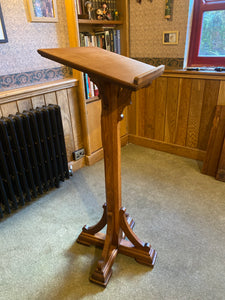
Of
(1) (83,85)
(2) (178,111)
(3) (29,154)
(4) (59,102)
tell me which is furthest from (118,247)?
(2) (178,111)

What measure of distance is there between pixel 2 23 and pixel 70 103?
86 cm

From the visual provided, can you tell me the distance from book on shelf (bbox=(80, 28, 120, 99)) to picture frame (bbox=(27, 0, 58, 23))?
0.33m

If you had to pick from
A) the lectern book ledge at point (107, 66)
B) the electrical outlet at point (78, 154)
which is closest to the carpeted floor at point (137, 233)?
the electrical outlet at point (78, 154)

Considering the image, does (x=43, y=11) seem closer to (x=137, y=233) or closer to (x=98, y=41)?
(x=98, y=41)

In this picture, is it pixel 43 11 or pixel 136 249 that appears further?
pixel 43 11

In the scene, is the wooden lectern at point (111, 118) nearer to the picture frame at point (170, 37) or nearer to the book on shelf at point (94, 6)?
the book on shelf at point (94, 6)

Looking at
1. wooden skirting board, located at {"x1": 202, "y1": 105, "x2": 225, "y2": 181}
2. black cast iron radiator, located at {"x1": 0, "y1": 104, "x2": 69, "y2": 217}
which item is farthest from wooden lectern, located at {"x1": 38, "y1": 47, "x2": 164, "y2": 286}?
wooden skirting board, located at {"x1": 202, "y1": 105, "x2": 225, "y2": 181}

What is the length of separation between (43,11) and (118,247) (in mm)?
1942

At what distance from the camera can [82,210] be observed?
1955mm

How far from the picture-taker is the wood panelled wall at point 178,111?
2.37 m

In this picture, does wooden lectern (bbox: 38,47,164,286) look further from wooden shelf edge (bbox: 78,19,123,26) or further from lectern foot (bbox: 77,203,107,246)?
wooden shelf edge (bbox: 78,19,123,26)

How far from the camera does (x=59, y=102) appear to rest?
7.26ft

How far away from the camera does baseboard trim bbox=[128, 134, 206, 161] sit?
2623 mm

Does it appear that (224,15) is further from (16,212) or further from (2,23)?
(16,212)
